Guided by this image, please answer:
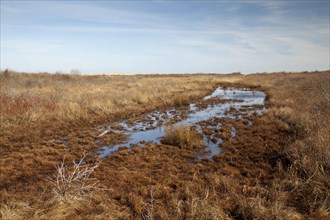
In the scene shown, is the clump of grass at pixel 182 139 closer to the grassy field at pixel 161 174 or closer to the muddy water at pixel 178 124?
the grassy field at pixel 161 174

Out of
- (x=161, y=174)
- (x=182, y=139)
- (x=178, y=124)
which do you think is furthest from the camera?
(x=178, y=124)

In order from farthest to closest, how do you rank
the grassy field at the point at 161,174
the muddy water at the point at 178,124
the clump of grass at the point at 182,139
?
the muddy water at the point at 178,124
the clump of grass at the point at 182,139
the grassy field at the point at 161,174

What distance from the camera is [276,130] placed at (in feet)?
35.7

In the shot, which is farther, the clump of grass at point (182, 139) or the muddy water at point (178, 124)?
the muddy water at point (178, 124)

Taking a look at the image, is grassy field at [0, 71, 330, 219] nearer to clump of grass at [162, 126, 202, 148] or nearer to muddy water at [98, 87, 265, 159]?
clump of grass at [162, 126, 202, 148]

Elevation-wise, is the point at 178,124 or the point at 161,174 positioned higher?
the point at 178,124

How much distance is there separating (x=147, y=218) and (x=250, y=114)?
11955mm

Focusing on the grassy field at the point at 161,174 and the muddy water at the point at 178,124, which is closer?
the grassy field at the point at 161,174

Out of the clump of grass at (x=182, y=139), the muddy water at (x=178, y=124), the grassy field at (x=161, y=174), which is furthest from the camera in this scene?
the muddy water at (x=178, y=124)

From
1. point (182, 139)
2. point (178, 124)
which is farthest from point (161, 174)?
point (178, 124)

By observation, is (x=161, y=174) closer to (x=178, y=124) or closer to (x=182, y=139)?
(x=182, y=139)

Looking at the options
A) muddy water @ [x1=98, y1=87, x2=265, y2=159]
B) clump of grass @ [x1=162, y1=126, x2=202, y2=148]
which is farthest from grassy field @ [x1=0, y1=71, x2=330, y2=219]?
muddy water @ [x1=98, y1=87, x2=265, y2=159]

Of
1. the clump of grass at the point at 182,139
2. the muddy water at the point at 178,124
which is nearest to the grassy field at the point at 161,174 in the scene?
the clump of grass at the point at 182,139

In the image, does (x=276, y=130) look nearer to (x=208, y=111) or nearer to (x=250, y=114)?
(x=250, y=114)
